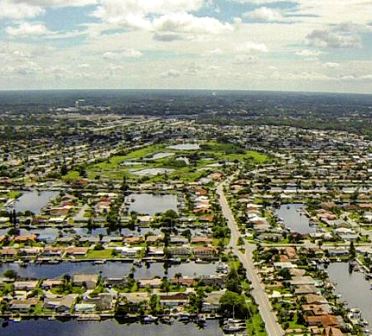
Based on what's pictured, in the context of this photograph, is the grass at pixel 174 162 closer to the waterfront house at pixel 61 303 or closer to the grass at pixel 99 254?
the grass at pixel 99 254

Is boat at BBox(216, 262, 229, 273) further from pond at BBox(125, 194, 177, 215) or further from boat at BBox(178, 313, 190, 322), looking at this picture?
pond at BBox(125, 194, 177, 215)

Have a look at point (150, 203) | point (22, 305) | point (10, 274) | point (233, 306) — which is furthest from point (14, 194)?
point (233, 306)

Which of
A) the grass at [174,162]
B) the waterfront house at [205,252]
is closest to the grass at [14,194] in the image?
the grass at [174,162]

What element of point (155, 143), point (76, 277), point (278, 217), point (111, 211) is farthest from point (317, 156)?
point (76, 277)

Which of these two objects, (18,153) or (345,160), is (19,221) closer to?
(18,153)

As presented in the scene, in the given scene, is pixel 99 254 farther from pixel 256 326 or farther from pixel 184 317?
pixel 256 326

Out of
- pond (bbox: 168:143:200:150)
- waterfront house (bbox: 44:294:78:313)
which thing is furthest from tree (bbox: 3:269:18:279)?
pond (bbox: 168:143:200:150)
